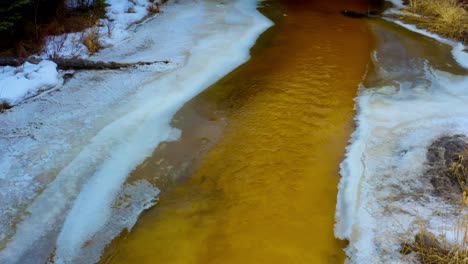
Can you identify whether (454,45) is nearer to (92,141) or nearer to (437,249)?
(437,249)

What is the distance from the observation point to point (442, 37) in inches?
416

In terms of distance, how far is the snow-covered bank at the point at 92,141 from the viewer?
4.54 meters

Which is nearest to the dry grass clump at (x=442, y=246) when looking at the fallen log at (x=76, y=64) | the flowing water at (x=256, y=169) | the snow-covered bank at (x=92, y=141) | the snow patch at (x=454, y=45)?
the flowing water at (x=256, y=169)

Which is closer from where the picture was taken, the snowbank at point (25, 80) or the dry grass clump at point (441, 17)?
the snowbank at point (25, 80)

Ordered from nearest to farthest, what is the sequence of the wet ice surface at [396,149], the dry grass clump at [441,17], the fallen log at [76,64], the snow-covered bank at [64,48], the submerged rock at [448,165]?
1. the wet ice surface at [396,149]
2. the submerged rock at [448,165]
3. the snow-covered bank at [64,48]
4. the fallen log at [76,64]
5. the dry grass clump at [441,17]

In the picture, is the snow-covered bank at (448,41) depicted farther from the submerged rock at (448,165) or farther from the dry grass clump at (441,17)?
the submerged rock at (448,165)

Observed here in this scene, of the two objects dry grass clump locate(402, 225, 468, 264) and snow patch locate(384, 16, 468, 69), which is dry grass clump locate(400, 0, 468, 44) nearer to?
snow patch locate(384, 16, 468, 69)

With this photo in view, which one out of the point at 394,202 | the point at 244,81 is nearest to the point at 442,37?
the point at 244,81

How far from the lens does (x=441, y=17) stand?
36.8ft

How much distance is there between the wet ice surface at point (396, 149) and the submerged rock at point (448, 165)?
0.33ft

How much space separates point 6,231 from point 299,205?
10.7ft

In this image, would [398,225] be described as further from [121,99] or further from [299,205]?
[121,99]

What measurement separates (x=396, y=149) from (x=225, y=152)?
2.41 m

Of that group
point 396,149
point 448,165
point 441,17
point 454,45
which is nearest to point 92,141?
point 396,149
